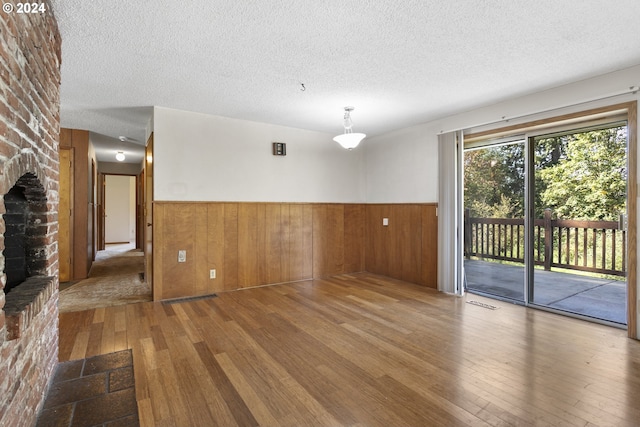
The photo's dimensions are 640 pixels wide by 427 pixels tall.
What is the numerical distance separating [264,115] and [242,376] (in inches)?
130

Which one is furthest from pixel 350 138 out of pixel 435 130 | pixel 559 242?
pixel 559 242

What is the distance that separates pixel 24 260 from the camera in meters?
1.99

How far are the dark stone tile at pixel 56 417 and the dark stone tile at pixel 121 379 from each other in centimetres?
24

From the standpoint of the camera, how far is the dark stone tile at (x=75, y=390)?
1.97 metres

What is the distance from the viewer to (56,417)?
71.2 inches

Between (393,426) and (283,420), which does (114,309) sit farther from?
(393,426)

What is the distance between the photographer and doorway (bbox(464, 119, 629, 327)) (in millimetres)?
3303

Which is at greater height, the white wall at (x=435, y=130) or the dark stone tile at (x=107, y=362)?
the white wall at (x=435, y=130)

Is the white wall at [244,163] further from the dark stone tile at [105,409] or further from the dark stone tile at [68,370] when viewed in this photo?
the dark stone tile at [105,409]

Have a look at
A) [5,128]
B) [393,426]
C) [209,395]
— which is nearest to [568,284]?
[393,426]

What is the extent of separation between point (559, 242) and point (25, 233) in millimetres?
5078

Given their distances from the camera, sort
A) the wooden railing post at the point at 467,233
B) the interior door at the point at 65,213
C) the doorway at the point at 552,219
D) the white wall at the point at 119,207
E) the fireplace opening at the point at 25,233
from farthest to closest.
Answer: the white wall at the point at 119,207, the interior door at the point at 65,213, the wooden railing post at the point at 467,233, the doorway at the point at 552,219, the fireplace opening at the point at 25,233

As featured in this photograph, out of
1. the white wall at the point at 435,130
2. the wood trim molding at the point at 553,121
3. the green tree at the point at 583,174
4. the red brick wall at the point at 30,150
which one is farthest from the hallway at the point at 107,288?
the green tree at the point at 583,174
